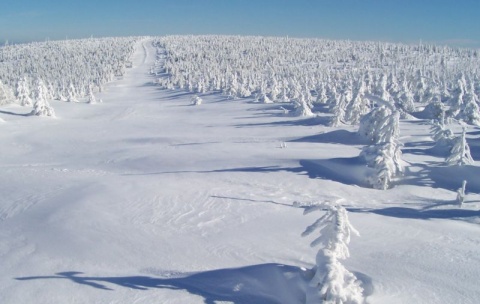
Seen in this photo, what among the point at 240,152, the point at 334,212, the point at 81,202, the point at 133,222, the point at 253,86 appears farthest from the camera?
the point at 253,86

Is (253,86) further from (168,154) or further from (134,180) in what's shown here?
(134,180)

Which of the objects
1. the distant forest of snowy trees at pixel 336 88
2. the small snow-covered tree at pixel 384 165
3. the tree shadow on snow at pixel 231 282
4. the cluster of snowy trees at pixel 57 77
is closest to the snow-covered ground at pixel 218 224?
the tree shadow on snow at pixel 231 282

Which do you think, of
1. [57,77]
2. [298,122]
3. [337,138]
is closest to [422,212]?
[337,138]

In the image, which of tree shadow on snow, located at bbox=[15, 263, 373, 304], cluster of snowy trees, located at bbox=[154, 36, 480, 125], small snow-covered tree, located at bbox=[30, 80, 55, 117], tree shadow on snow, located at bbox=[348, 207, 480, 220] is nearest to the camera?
tree shadow on snow, located at bbox=[15, 263, 373, 304]

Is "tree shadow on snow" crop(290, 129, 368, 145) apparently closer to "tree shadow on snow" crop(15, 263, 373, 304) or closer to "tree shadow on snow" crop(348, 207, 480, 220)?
"tree shadow on snow" crop(348, 207, 480, 220)

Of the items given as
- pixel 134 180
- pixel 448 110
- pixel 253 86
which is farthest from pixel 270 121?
pixel 253 86

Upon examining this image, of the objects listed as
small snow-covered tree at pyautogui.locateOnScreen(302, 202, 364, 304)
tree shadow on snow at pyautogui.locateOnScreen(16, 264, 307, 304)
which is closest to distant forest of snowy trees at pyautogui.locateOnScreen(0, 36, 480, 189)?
tree shadow on snow at pyautogui.locateOnScreen(16, 264, 307, 304)
